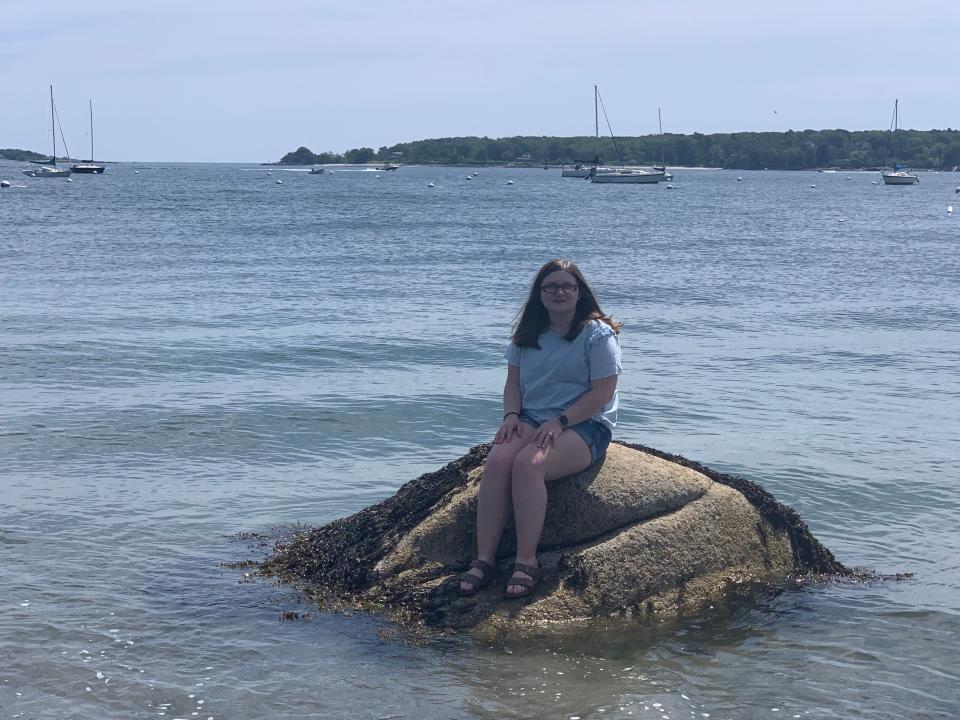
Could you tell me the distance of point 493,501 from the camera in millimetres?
6914

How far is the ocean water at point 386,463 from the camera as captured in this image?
20.5 ft

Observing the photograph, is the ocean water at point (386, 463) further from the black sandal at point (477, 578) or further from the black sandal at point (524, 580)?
the black sandal at point (477, 578)

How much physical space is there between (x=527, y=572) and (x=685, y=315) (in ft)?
53.5

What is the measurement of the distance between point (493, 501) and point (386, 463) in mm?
4417

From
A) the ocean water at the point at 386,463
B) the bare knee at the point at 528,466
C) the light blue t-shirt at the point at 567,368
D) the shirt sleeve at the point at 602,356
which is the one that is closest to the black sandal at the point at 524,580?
the ocean water at the point at 386,463

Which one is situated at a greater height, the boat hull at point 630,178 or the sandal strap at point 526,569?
the boat hull at point 630,178

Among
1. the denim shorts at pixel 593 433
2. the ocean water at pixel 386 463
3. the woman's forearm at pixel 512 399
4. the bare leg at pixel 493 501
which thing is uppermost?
the woman's forearm at pixel 512 399

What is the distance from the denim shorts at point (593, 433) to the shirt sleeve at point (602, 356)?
288 mm

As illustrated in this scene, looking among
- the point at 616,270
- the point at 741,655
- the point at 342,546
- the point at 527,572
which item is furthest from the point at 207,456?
the point at 616,270

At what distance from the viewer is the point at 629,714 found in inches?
233

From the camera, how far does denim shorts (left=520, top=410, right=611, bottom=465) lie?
7.12 meters

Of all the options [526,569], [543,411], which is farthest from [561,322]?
[526,569]

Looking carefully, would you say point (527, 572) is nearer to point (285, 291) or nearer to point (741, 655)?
point (741, 655)

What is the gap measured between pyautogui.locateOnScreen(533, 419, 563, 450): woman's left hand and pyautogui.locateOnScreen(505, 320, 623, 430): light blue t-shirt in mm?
184
